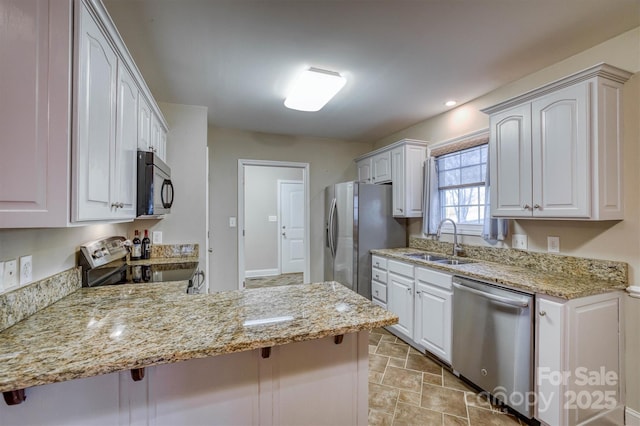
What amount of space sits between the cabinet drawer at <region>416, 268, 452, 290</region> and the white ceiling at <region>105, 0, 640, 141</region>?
165cm

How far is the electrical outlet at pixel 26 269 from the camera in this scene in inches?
48.5

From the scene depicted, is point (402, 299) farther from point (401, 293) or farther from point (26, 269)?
point (26, 269)

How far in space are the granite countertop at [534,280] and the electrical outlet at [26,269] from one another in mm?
2558

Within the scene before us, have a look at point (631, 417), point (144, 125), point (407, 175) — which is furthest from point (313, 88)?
point (631, 417)

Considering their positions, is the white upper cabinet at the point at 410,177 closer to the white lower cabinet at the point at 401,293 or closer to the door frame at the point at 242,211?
the white lower cabinet at the point at 401,293

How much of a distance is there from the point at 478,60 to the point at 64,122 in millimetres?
2494

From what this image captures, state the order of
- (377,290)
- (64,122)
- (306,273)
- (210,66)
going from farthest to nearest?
1. (306,273)
2. (377,290)
3. (210,66)
4. (64,122)

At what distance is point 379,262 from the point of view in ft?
10.9

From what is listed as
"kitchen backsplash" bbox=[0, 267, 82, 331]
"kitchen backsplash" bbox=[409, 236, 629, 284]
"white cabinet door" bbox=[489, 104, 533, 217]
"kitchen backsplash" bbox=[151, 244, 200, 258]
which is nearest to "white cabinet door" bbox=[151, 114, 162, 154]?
"kitchen backsplash" bbox=[151, 244, 200, 258]

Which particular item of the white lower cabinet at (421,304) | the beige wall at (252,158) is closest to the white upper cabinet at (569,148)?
the white lower cabinet at (421,304)

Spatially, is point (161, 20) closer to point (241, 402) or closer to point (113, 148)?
point (113, 148)

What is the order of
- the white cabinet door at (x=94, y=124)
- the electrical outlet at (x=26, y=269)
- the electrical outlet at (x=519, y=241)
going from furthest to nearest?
the electrical outlet at (x=519, y=241) → the electrical outlet at (x=26, y=269) → the white cabinet door at (x=94, y=124)

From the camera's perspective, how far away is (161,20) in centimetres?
170

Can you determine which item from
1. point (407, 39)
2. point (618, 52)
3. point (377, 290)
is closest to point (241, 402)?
point (407, 39)
